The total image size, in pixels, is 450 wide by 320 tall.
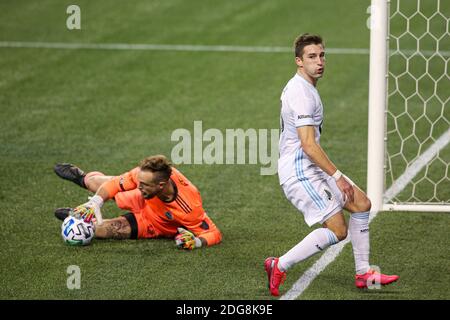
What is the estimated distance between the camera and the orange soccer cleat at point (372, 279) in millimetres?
7211

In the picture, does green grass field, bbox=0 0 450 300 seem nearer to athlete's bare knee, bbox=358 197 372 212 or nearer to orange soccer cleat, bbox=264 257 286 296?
orange soccer cleat, bbox=264 257 286 296

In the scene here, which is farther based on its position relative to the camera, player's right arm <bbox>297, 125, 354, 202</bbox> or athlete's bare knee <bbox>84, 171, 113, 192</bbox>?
athlete's bare knee <bbox>84, 171, 113, 192</bbox>

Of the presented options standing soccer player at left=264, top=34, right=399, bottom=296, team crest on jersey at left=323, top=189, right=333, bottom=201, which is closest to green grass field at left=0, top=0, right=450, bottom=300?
standing soccer player at left=264, top=34, right=399, bottom=296

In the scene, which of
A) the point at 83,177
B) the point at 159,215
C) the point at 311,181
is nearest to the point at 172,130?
the point at 83,177

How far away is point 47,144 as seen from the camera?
37.6 feet

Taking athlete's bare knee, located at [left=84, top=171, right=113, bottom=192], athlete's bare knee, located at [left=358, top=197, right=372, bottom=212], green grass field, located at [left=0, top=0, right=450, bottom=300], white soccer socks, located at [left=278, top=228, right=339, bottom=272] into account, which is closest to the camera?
white soccer socks, located at [left=278, top=228, right=339, bottom=272]

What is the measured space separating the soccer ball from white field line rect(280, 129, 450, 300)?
1927 millimetres

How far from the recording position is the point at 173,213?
8305 mm

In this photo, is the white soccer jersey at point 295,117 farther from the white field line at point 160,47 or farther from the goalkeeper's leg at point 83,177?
the white field line at point 160,47

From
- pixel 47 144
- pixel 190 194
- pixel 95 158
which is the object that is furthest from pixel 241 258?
pixel 47 144

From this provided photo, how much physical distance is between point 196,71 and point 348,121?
3.22m

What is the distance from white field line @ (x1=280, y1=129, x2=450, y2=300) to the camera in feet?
24.0

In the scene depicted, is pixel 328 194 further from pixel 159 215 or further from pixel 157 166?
pixel 159 215

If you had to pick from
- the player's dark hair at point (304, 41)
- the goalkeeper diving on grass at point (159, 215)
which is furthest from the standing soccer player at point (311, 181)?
the goalkeeper diving on grass at point (159, 215)
